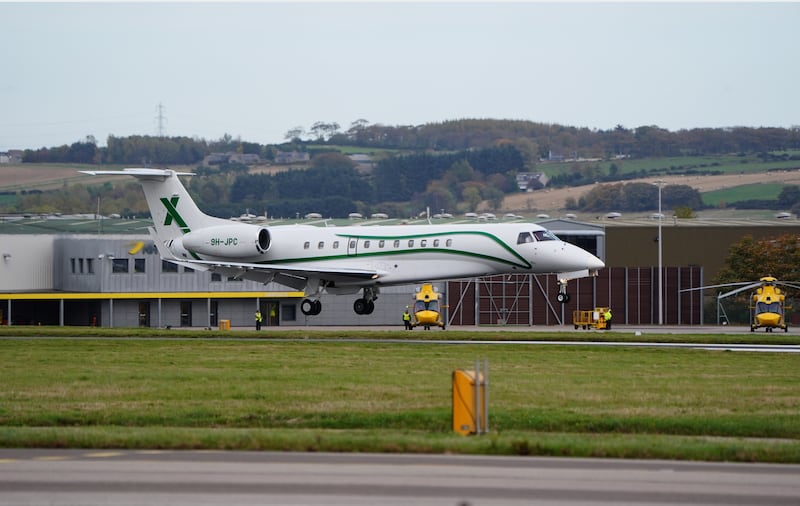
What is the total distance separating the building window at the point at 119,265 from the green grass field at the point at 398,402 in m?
34.3

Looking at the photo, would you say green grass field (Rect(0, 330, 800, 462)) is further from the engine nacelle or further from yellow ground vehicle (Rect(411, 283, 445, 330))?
yellow ground vehicle (Rect(411, 283, 445, 330))

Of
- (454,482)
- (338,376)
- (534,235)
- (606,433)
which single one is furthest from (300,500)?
(534,235)

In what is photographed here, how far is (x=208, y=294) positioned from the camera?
6644 centimetres

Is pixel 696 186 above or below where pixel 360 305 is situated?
above

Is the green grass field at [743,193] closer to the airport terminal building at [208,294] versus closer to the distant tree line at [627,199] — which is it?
the distant tree line at [627,199]

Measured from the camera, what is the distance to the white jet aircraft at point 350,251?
43.4 m

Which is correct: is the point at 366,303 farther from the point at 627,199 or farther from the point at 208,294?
the point at 627,199

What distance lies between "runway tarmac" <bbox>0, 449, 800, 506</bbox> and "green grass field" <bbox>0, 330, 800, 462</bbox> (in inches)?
31.9

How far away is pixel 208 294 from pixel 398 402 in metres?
46.2

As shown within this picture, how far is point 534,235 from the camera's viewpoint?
1706 inches

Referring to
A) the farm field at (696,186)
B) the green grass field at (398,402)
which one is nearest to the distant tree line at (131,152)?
the farm field at (696,186)

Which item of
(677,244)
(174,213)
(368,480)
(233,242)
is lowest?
(368,480)

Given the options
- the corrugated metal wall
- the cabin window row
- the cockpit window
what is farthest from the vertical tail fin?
the corrugated metal wall

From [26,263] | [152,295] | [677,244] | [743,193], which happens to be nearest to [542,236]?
[152,295]
